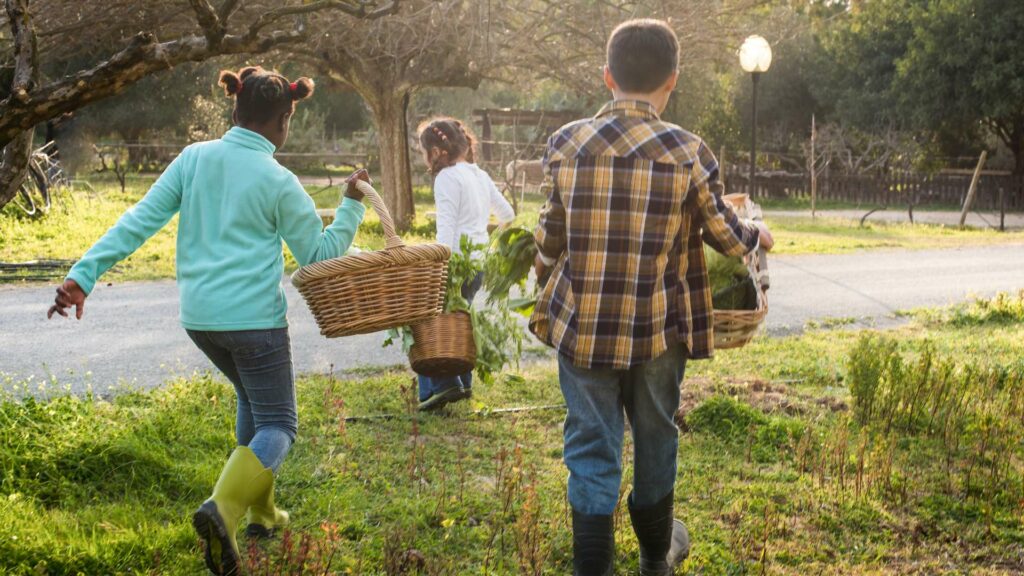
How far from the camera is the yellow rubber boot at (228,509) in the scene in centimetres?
310

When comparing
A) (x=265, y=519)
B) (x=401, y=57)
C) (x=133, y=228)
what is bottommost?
(x=265, y=519)

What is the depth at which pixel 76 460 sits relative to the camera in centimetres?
431

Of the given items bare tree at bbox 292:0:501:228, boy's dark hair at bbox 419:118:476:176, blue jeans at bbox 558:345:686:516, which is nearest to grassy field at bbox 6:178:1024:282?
bare tree at bbox 292:0:501:228

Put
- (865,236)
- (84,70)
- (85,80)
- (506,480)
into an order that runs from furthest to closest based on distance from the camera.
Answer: (865,236) < (84,70) < (85,80) < (506,480)

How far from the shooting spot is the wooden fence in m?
27.2

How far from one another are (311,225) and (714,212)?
4.60 feet

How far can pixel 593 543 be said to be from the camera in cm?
317

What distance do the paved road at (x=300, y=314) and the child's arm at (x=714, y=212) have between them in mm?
3925

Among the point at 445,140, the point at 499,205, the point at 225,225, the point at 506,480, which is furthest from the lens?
the point at 499,205

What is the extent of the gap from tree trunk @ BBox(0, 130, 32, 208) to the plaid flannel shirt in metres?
2.81

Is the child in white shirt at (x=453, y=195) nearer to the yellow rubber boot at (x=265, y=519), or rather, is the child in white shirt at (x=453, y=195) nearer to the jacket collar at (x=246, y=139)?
the yellow rubber boot at (x=265, y=519)

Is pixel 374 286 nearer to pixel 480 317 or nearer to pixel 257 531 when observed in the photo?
pixel 257 531

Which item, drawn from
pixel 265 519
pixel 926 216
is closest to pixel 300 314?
pixel 265 519

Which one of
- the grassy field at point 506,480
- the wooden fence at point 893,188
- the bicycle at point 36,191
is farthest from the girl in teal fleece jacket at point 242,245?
the wooden fence at point 893,188
